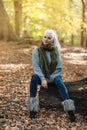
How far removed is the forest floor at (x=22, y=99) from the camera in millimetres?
5688

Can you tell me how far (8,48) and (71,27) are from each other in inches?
280

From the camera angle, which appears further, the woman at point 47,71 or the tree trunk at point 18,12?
the tree trunk at point 18,12

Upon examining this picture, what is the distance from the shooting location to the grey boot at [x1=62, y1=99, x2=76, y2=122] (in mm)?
5852

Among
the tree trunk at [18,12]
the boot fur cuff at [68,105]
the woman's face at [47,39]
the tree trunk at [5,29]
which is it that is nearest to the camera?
the boot fur cuff at [68,105]

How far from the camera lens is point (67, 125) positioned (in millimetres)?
5742

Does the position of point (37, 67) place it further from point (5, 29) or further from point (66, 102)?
point (5, 29)

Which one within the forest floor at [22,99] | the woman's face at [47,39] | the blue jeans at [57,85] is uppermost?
the woman's face at [47,39]

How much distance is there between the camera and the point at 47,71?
6.09 m

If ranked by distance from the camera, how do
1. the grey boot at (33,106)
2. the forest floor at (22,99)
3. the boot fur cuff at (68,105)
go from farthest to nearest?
the grey boot at (33,106), the boot fur cuff at (68,105), the forest floor at (22,99)

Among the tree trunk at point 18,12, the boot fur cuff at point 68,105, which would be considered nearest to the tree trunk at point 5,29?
the tree trunk at point 18,12

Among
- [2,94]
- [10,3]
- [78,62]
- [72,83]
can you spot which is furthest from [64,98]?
[10,3]

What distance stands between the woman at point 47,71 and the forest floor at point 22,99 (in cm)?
21

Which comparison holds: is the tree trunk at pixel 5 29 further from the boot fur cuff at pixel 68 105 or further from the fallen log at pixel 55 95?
the boot fur cuff at pixel 68 105

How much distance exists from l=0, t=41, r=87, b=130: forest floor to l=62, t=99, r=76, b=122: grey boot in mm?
Answer: 105
